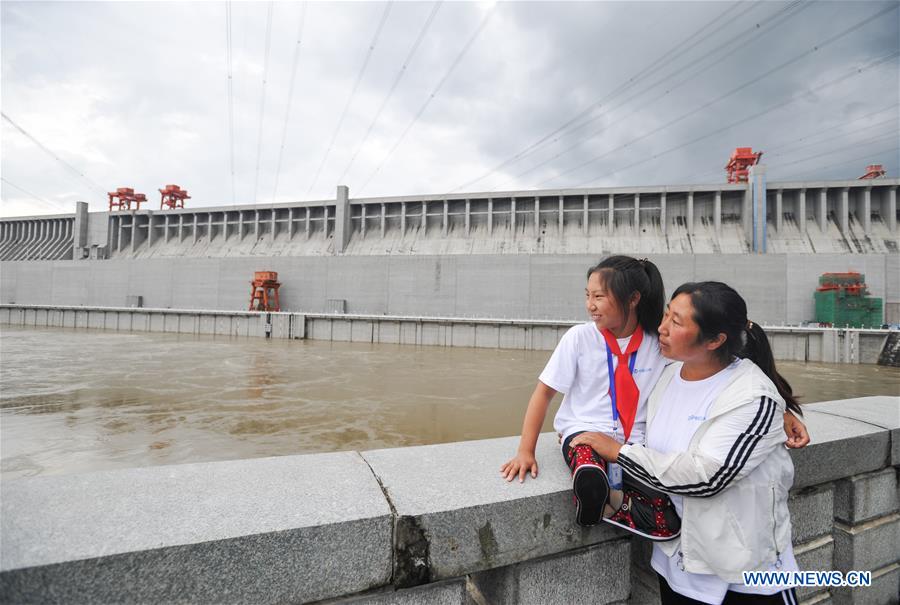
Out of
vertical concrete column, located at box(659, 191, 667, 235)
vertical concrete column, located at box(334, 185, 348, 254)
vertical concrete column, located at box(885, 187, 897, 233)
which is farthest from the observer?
vertical concrete column, located at box(334, 185, 348, 254)

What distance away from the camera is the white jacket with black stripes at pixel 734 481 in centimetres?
122

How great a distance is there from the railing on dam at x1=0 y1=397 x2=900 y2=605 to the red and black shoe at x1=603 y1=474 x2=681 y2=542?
3.7 inches

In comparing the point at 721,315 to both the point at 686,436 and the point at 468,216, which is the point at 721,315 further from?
the point at 468,216

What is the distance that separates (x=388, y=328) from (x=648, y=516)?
19.0 m

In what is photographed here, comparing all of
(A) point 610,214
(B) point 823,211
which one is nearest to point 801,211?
(B) point 823,211

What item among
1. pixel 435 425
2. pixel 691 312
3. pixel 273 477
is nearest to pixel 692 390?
pixel 691 312

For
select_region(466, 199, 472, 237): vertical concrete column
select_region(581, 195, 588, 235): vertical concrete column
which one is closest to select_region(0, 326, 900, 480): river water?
select_region(581, 195, 588, 235): vertical concrete column

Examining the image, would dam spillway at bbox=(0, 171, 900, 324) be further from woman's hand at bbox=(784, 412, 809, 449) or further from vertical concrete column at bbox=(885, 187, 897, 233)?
woman's hand at bbox=(784, 412, 809, 449)

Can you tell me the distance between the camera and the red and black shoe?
1.35m

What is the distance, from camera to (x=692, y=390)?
1.46m

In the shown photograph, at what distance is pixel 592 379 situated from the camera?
169 centimetres

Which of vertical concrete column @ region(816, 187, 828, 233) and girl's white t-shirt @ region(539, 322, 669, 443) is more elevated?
vertical concrete column @ region(816, 187, 828, 233)

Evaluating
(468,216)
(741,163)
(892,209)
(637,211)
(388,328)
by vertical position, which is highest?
(741,163)

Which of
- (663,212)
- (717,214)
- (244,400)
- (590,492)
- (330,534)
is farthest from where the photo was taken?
(663,212)
